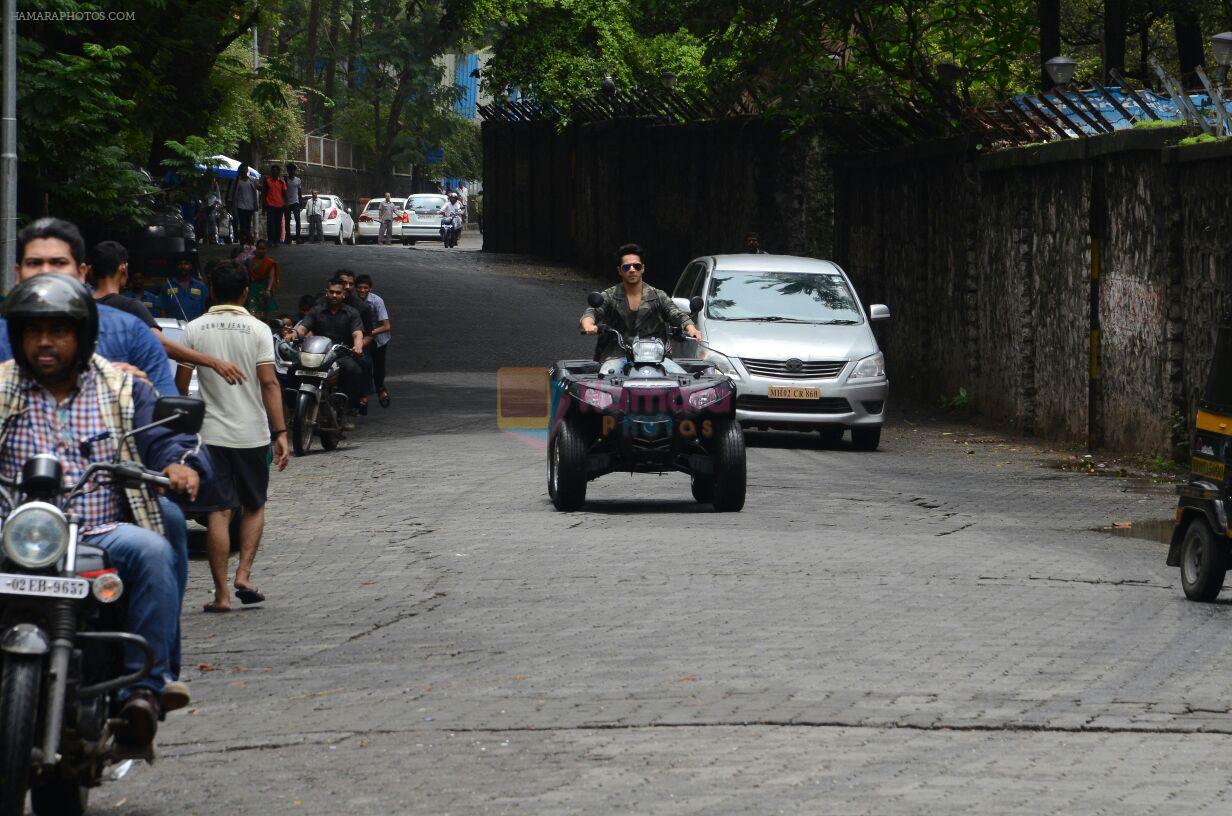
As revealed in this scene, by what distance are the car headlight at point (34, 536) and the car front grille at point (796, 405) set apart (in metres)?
14.4

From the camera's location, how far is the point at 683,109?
123ft

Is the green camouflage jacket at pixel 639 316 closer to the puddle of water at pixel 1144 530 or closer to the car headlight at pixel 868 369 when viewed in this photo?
the puddle of water at pixel 1144 530

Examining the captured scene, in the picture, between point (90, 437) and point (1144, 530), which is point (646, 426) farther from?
point (90, 437)

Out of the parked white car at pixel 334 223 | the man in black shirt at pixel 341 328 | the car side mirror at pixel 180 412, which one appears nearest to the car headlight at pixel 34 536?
the car side mirror at pixel 180 412

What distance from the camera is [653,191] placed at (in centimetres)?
4259

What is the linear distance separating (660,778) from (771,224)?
1160 inches

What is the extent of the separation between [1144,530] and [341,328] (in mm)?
9394

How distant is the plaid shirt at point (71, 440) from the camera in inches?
234

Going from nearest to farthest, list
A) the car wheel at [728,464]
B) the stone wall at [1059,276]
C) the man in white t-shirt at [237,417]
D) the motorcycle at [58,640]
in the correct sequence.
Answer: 1. the motorcycle at [58,640]
2. the man in white t-shirt at [237,417]
3. the car wheel at [728,464]
4. the stone wall at [1059,276]

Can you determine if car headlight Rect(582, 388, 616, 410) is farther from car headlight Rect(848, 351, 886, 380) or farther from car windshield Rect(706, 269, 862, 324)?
car windshield Rect(706, 269, 862, 324)

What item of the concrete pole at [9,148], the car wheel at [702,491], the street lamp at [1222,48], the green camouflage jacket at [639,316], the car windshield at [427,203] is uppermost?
the street lamp at [1222,48]

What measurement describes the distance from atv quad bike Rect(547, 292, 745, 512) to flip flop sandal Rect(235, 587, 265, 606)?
3885mm

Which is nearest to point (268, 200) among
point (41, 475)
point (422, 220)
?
point (422, 220)

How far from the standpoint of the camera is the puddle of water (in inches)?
550
